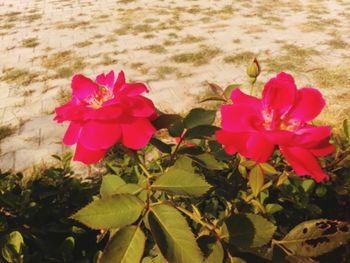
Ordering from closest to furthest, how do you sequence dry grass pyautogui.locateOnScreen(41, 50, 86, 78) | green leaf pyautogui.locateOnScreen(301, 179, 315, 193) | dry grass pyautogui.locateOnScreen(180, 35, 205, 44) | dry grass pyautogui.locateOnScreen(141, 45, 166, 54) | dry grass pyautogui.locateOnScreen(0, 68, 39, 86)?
green leaf pyautogui.locateOnScreen(301, 179, 315, 193)
dry grass pyautogui.locateOnScreen(0, 68, 39, 86)
dry grass pyautogui.locateOnScreen(41, 50, 86, 78)
dry grass pyautogui.locateOnScreen(141, 45, 166, 54)
dry grass pyautogui.locateOnScreen(180, 35, 205, 44)

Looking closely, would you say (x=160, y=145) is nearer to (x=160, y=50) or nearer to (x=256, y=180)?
(x=256, y=180)

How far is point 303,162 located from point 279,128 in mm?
107

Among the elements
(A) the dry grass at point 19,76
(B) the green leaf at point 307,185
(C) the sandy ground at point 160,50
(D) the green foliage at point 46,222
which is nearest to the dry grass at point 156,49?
(C) the sandy ground at point 160,50

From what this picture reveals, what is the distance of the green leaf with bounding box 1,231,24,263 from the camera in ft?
3.42

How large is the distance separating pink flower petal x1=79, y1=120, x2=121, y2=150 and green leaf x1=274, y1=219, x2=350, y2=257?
50 centimetres

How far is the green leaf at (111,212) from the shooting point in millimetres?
701

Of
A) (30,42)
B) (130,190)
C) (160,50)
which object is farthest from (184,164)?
(30,42)

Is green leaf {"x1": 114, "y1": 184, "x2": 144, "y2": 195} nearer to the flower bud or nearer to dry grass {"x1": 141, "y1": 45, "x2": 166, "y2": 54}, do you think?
the flower bud

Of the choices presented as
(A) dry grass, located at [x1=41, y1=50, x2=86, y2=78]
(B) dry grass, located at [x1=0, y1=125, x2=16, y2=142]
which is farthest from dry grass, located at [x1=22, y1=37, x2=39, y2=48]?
(B) dry grass, located at [x1=0, y1=125, x2=16, y2=142]

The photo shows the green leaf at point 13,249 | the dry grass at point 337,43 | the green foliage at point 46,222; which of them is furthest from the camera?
the dry grass at point 337,43

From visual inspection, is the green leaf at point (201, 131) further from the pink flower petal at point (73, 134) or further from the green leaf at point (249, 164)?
the pink flower petal at point (73, 134)

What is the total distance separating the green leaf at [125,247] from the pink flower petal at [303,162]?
12.8 inches

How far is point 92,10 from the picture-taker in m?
6.31

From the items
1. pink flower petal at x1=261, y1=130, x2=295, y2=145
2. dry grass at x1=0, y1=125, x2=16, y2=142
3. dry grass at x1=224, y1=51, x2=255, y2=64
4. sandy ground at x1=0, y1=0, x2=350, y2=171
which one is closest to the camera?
pink flower petal at x1=261, y1=130, x2=295, y2=145
